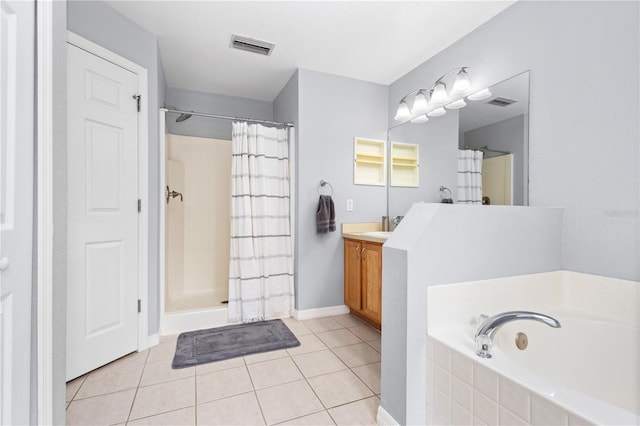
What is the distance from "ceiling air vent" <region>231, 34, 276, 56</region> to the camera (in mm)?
2395

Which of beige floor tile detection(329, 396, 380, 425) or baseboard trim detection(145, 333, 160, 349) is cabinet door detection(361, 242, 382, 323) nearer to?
beige floor tile detection(329, 396, 380, 425)

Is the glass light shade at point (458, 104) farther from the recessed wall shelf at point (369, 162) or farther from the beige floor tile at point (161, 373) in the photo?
the beige floor tile at point (161, 373)

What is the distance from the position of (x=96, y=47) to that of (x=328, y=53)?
172 cm

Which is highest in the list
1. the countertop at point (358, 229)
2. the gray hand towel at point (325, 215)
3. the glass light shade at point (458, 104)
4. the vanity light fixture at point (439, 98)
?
the vanity light fixture at point (439, 98)

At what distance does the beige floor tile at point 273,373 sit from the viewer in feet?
5.84

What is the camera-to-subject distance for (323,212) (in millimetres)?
2807

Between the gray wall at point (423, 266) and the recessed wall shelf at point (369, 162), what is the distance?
169 cm

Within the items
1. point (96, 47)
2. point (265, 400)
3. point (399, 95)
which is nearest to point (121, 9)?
point (96, 47)

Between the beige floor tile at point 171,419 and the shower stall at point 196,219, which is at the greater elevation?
the shower stall at point 196,219

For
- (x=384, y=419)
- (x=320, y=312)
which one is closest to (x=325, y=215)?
(x=320, y=312)

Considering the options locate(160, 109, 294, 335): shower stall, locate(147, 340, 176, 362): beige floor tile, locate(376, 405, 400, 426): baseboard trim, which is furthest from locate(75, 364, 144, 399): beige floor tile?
locate(376, 405, 400, 426): baseboard trim

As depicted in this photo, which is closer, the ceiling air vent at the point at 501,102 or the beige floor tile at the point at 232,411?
the beige floor tile at the point at 232,411

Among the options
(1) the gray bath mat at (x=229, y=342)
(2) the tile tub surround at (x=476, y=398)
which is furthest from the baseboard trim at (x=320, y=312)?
(2) the tile tub surround at (x=476, y=398)

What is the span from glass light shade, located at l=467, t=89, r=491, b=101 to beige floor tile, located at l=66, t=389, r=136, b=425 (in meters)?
2.97
